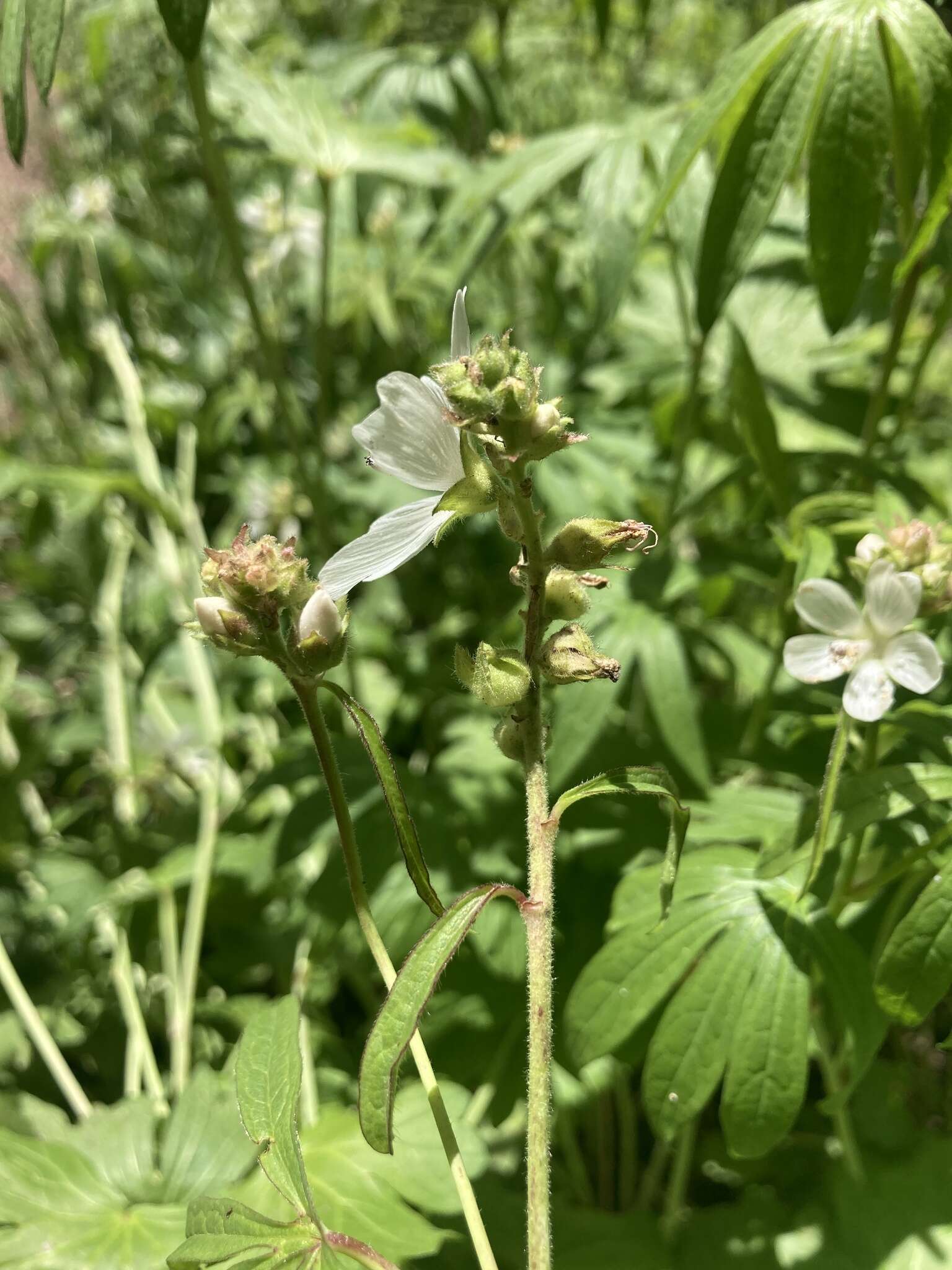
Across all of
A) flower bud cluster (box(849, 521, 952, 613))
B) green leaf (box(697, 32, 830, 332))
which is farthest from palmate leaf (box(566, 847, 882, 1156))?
green leaf (box(697, 32, 830, 332))

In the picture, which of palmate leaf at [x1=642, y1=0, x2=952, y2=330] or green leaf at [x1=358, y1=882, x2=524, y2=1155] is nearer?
green leaf at [x1=358, y1=882, x2=524, y2=1155]

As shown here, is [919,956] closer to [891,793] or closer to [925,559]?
[891,793]

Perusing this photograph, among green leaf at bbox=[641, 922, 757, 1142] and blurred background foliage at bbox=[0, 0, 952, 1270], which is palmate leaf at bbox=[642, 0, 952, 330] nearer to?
blurred background foliage at bbox=[0, 0, 952, 1270]

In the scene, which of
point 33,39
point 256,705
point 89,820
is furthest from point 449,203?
point 89,820

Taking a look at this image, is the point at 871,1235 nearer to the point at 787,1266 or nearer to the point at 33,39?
the point at 787,1266

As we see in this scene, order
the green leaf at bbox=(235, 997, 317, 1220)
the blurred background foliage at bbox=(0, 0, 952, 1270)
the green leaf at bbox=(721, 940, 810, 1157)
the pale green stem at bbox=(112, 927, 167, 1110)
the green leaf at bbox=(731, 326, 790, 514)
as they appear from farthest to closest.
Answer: the pale green stem at bbox=(112, 927, 167, 1110) < the blurred background foliage at bbox=(0, 0, 952, 1270) < the green leaf at bbox=(731, 326, 790, 514) < the green leaf at bbox=(721, 940, 810, 1157) < the green leaf at bbox=(235, 997, 317, 1220)

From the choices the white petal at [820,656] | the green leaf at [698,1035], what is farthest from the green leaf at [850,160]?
the green leaf at [698,1035]
